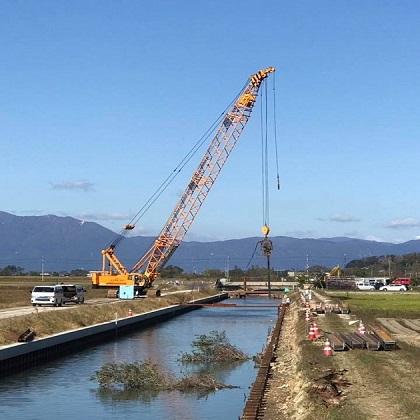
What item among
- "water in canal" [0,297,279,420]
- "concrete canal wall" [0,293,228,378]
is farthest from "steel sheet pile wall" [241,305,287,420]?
"concrete canal wall" [0,293,228,378]

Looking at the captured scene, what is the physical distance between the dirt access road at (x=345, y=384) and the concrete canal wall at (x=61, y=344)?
39.4 ft

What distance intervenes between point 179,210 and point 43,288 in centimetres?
3926

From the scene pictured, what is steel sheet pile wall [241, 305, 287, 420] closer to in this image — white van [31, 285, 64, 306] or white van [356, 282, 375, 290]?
white van [31, 285, 64, 306]

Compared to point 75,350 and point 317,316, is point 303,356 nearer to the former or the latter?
point 75,350

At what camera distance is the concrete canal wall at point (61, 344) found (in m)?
35.1

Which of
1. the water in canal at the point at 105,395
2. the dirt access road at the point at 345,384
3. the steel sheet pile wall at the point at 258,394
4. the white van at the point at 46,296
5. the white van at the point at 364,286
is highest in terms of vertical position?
the white van at the point at 364,286

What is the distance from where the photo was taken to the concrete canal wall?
35.1 m

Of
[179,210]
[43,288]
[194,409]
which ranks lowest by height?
[194,409]

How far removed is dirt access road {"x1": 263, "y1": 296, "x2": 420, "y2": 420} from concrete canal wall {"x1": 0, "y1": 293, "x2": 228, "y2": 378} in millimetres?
12022

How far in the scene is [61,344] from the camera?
43000mm

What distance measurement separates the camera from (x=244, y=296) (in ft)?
458

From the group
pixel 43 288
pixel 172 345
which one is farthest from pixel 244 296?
pixel 172 345

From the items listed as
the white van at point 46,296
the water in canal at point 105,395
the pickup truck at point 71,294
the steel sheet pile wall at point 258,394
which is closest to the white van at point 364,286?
the pickup truck at point 71,294

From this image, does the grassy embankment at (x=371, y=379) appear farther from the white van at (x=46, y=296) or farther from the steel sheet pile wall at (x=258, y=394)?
the white van at (x=46, y=296)
